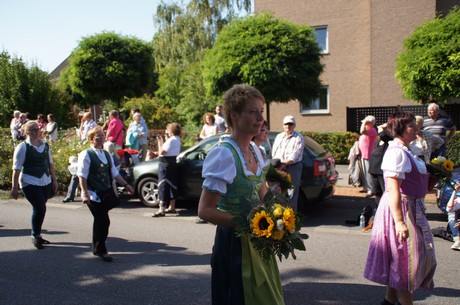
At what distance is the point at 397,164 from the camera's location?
4.05m

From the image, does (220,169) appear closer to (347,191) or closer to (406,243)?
(406,243)

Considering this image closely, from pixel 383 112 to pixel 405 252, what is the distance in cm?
1390

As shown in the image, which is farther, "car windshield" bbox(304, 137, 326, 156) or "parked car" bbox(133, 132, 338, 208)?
"car windshield" bbox(304, 137, 326, 156)

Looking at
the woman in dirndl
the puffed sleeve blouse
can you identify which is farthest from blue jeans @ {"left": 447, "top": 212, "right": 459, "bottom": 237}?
the woman in dirndl

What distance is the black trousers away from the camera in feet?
20.6

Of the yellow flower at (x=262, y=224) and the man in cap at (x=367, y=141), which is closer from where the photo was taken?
the yellow flower at (x=262, y=224)

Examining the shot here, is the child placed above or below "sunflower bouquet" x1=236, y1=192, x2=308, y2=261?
below

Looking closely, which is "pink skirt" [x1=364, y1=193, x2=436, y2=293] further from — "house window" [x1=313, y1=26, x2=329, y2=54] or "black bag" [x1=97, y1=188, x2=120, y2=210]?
"house window" [x1=313, y1=26, x2=329, y2=54]

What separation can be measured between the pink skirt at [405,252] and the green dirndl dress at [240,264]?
5.37 feet

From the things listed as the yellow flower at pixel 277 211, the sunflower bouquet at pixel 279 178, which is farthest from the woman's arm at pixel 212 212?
the sunflower bouquet at pixel 279 178

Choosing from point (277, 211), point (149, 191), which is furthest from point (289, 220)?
point (149, 191)

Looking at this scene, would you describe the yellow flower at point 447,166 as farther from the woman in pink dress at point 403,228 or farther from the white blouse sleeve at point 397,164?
the white blouse sleeve at point 397,164

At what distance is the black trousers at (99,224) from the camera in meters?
6.28

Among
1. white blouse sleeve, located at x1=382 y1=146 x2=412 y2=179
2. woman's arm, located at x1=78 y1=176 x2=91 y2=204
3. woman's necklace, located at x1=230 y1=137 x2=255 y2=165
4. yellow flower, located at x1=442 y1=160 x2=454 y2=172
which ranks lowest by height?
woman's arm, located at x1=78 y1=176 x2=91 y2=204
